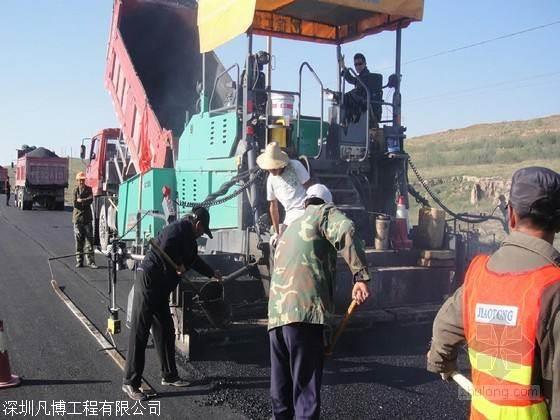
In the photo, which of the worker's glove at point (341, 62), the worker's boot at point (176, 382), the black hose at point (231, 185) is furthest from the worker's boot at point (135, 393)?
the worker's glove at point (341, 62)

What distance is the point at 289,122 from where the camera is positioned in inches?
271

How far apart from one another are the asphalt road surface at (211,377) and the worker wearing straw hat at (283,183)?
1.12 metres

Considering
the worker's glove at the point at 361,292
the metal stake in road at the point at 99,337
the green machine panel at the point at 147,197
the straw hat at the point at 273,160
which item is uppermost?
the straw hat at the point at 273,160

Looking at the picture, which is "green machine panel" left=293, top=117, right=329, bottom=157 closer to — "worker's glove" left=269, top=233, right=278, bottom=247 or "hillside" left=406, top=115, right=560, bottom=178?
"worker's glove" left=269, top=233, right=278, bottom=247

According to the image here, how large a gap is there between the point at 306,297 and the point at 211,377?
70.0 inches

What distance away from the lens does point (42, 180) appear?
26781 mm

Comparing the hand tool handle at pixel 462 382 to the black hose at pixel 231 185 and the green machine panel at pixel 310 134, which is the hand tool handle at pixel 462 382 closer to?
the black hose at pixel 231 185

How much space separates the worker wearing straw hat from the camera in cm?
537

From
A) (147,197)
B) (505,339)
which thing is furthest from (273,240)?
(505,339)

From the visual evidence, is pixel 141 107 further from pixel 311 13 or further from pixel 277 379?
pixel 277 379

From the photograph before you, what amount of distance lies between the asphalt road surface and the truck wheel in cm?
400

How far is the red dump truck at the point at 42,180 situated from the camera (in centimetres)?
2661

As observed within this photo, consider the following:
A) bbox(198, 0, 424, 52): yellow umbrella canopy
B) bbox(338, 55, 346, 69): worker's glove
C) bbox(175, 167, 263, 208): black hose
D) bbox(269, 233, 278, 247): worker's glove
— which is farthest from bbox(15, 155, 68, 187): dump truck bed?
bbox(269, 233, 278, 247): worker's glove

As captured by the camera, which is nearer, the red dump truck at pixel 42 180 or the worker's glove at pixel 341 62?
the worker's glove at pixel 341 62
